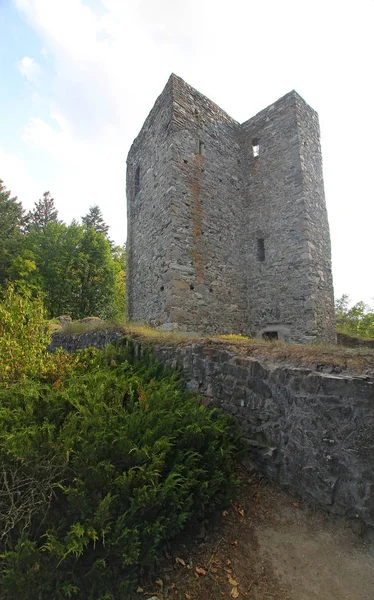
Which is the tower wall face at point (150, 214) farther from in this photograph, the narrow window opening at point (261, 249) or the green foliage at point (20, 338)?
the green foliage at point (20, 338)

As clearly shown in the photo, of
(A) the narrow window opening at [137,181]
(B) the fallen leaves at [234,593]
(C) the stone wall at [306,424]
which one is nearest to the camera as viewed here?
(B) the fallen leaves at [234,593]

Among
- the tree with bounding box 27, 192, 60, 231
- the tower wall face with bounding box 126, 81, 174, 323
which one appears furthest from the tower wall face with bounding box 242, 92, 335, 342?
the tree with bounding box 27, 192, 60, 231

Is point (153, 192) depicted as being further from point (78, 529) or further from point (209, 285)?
point (78, 529)

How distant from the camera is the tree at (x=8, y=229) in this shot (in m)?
20.2

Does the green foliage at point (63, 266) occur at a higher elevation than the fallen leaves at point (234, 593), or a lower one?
higher

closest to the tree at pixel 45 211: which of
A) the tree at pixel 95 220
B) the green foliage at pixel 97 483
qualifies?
the tree at pixel 95 220

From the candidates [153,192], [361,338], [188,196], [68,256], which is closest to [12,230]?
[68,256]

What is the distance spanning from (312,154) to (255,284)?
527 centimetres

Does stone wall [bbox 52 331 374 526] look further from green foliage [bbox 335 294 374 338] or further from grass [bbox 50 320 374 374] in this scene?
green foliage [bbox 335 294 374 338]

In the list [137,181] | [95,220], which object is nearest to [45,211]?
[95,220]

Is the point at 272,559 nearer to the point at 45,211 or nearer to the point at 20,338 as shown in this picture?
the point at 20,338

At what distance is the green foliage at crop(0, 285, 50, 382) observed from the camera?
4887 mm

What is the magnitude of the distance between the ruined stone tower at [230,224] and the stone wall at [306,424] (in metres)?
4.61

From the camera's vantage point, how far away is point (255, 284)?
1124 cm
